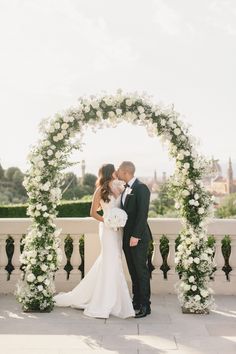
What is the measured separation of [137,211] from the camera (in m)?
6.71

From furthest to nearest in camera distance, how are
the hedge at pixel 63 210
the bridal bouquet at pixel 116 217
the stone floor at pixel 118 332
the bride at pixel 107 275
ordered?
the hedge at pixel 63 210 → the bride at pixel 107 275 → the bridal bouquet at pixel 116 217 → the stone floor at pixel 118 332

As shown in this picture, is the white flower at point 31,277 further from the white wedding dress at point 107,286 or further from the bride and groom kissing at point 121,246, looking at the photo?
the bride and groom kissing at point 121,246

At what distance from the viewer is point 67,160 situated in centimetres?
722

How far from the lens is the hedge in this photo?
44.6 feet

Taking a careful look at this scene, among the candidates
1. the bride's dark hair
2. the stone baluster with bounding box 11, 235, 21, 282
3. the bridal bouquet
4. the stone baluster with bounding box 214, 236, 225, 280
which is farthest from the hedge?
the bridal bouquet

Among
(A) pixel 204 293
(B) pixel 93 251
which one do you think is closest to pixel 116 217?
(B) pixel 93 251

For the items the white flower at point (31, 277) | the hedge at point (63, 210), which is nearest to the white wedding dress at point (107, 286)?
the white flower at point (31, 277)

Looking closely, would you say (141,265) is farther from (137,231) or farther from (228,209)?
(228,209)

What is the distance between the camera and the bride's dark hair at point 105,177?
6766 mm

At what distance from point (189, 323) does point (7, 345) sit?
222cm

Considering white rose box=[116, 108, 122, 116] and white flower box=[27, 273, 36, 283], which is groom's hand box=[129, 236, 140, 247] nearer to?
white flower box=[27, 273, 36, 283]

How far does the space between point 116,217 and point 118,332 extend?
4.65 feet

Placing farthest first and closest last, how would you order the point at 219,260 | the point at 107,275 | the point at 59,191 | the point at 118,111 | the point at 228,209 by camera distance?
the point at 228,209 < the point at 219,260 < the point at 59,191 < the point at 118,111 < the point at 107,275

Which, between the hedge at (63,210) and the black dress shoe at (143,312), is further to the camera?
the hedge at (63,210)
